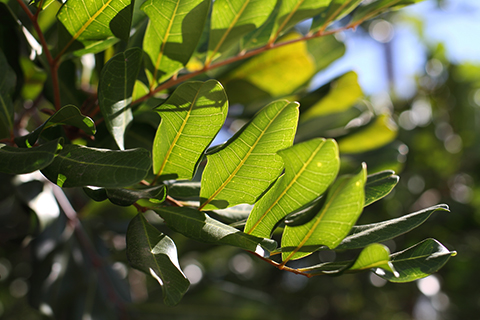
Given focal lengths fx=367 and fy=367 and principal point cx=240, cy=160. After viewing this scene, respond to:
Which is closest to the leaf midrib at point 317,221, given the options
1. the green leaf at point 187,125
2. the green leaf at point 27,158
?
the green leaf at point 187,125

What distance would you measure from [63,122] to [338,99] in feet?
1.70

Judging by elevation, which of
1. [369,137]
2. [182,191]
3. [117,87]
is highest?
[117,87]

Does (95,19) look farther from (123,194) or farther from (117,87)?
(123,194)

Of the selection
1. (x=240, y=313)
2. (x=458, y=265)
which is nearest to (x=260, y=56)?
(x=240, y=313)

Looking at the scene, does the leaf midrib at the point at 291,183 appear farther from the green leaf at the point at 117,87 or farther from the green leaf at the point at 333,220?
the green leaf at the point at 117,87

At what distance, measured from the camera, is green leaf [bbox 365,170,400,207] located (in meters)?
0.34

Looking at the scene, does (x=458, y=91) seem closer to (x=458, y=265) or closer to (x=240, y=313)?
(x=458, y=265)

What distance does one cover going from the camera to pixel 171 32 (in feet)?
1.35

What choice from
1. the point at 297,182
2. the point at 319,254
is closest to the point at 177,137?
the point at 297,182

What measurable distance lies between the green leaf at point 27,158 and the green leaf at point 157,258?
0.10 m

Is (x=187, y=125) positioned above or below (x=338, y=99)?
above

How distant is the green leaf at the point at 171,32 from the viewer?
1.27 ft

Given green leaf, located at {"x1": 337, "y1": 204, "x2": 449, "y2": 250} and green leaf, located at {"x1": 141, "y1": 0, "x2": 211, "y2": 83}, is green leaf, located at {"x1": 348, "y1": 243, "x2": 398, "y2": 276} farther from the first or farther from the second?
green leaf, located at {"x1": 141, "y1": 0, "x2": 211, "y2": 83}

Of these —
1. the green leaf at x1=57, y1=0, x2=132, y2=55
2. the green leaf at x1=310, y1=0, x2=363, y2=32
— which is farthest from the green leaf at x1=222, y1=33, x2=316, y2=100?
the green leaf at x1=57, y1=0, x2=132, y2=55
